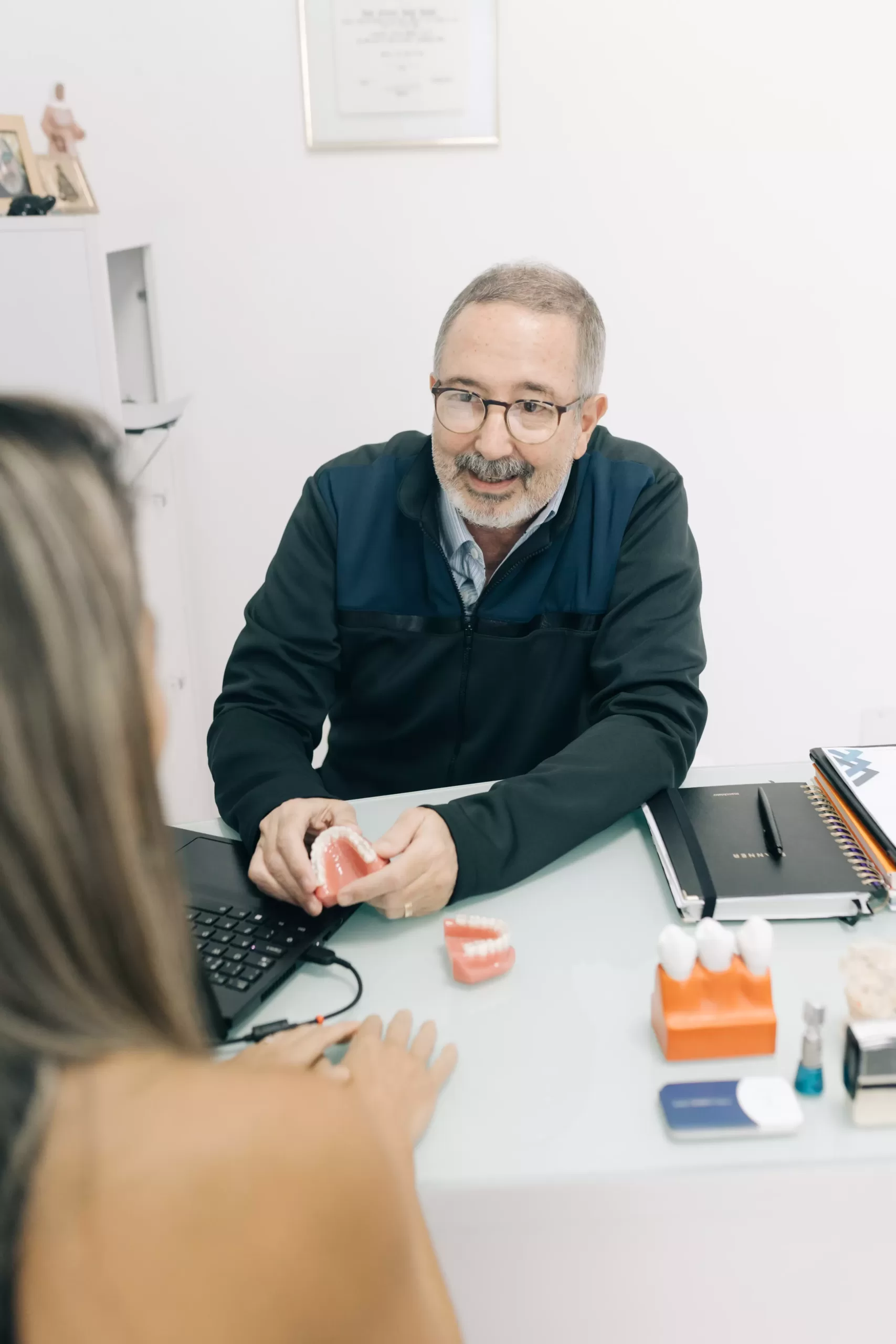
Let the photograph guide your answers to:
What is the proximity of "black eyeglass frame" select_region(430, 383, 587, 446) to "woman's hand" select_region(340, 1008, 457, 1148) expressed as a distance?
0.93 meters

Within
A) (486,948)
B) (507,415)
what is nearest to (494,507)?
(507,415)

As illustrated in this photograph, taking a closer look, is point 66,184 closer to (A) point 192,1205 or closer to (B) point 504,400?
(B) point 504,400

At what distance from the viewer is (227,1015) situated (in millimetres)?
984

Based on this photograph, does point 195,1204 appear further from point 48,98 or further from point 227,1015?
point 48,98

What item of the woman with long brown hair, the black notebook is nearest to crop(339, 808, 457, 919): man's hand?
the black notebook

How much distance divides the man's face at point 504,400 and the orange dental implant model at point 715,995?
33.5 inches

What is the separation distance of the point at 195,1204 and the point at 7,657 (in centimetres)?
28

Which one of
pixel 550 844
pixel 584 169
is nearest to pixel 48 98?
pixel 584 169

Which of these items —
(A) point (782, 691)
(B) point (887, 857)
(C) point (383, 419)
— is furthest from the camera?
(A) point (782, 691)

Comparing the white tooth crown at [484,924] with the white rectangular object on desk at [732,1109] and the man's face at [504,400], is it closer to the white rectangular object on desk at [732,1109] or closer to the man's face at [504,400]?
the white rectangular object on desk at [732,1109]

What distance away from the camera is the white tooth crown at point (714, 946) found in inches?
36.6

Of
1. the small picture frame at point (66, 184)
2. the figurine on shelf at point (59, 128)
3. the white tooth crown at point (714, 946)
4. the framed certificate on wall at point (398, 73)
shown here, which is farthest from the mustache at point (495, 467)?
the framed certificate on wall at point (398, 73)

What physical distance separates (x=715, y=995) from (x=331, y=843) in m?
0.43

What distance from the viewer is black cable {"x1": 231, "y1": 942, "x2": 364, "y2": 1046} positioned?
0.98 m
